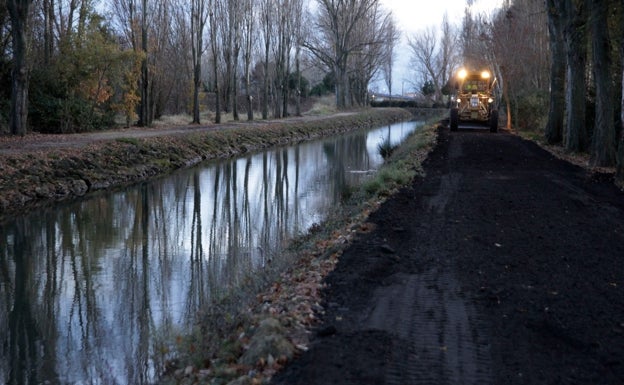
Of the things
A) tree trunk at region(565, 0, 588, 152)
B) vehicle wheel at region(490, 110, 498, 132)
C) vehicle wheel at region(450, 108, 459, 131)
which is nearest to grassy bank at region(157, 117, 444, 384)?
tree trunk at region(565, 0, 588, 152)

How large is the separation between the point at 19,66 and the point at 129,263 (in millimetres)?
15196

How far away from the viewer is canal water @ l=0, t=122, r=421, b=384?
7371mm

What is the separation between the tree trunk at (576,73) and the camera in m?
23.0

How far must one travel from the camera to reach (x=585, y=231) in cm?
1035

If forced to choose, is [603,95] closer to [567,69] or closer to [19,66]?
[567,69]

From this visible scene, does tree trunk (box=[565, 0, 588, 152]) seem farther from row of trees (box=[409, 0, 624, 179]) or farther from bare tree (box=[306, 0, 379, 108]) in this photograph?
bare tree (box=[306, 0, 379, 108])

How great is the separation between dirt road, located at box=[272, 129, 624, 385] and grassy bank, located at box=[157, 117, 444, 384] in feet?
0.66

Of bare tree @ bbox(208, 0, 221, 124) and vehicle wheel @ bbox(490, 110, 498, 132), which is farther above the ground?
bare tree @ bbox(208, 0, 221, 124)

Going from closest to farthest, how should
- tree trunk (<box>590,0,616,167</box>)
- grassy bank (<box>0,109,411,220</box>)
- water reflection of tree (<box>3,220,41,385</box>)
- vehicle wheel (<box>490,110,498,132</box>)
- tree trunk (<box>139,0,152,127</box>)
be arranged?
water reflection of tree (<box>3,220,41,385</box>), grassy bank (<box>0,109,411,220</box>), tree trunk (<box>590,0,616,167</box>), tree trunk (<box>139,0,152,127</box>), vehicle wheel (<box>490,110,498,132</box>)

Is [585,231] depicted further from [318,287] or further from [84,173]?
[84,173]

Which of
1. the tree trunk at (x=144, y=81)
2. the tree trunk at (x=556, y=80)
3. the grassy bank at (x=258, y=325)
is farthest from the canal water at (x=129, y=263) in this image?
the tree trunk at (x=144, y=81)

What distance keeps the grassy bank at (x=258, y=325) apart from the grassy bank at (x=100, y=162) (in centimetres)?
906

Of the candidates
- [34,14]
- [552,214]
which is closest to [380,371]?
[552,214]

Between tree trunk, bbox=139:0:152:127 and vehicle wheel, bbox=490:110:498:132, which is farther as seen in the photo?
vehicle wheel, bbox=490:110:498:132
